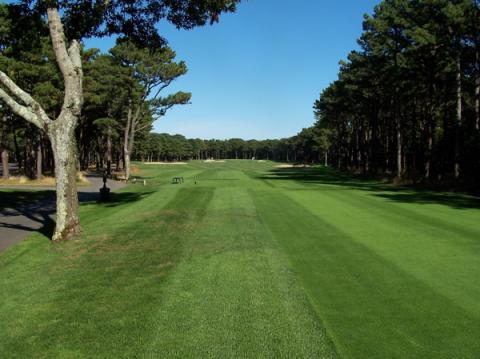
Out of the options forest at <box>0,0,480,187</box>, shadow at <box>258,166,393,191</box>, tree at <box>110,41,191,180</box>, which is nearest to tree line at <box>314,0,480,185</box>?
forest at <box>0,0,480,187</box>

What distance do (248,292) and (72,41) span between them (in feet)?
32.8

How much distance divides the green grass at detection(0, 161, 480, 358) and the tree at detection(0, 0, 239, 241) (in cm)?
167

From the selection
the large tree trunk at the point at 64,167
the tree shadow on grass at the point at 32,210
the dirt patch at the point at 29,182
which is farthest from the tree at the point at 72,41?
the dirt patch at the point at 29,182

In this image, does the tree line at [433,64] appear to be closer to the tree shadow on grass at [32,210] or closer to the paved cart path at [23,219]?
the tree shadow on grass at [32,210]

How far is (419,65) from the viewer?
36406 millimetres

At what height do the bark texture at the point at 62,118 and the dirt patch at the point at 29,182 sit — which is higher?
the bark texture at the point at 62,118

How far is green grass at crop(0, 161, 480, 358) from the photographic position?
593cm

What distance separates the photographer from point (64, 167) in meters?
12.9

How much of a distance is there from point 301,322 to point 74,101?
30.9ft

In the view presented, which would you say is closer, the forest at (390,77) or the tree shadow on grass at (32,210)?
the tree shadow on grass at (32,210)

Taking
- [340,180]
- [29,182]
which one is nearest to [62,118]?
[29,182]

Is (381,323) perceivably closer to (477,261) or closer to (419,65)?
(477,261)

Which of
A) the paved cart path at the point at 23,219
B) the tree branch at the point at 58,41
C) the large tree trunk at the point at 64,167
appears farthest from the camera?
the paved cart path at the point at 23,219

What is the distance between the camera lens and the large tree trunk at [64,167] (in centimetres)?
1284
